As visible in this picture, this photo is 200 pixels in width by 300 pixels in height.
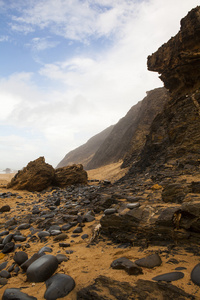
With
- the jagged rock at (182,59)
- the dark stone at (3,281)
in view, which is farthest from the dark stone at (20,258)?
the jagged rock at (182,59)

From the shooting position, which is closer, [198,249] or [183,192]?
[198,249]

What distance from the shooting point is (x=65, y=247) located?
311 cm

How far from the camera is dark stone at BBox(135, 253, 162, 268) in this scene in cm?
202

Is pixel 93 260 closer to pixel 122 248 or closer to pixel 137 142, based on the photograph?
pixel 122 248

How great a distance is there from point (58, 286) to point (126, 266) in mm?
828

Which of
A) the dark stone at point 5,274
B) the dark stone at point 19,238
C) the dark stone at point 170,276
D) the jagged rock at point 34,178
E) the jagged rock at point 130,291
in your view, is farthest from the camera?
the jagged rock at point 34,178

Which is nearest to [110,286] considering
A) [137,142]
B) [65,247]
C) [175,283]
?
[175,283]

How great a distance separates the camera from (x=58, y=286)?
73.6 inches

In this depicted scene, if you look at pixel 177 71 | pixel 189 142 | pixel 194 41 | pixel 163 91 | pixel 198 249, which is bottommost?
pixel 198 249

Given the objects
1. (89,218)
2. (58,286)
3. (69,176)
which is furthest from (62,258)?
(69,176)

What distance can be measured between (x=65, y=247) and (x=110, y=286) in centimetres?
162

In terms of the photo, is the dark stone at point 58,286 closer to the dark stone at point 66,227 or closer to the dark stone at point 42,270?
the dark stone at point 42,270

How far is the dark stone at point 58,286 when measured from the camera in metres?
1.76

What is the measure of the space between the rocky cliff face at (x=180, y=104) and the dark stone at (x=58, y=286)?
4.76m
